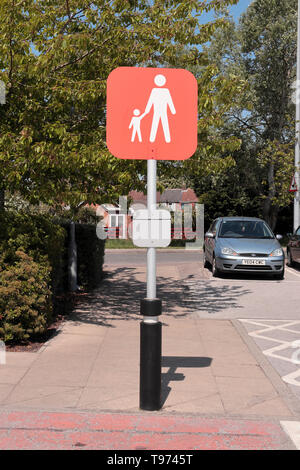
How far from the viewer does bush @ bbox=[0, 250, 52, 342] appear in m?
6.63

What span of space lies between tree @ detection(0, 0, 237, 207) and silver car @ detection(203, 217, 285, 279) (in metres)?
6.32

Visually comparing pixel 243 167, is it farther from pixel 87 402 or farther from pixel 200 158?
pixel 87 402

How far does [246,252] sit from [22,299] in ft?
26.6

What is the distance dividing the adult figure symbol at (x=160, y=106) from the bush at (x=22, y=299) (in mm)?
2910

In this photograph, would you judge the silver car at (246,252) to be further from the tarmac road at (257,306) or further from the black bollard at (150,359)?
the black bollard at (150,359)

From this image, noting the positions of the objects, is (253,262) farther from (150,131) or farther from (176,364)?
(150,131)

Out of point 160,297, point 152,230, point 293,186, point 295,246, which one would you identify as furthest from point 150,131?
point 293,186

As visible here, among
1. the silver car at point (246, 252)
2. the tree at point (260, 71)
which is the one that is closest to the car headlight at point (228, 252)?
the silver car at point (246, 252)

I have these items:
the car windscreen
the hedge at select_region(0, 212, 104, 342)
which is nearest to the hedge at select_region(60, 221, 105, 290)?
the hedge at select_region(0, 212, 104, 342)

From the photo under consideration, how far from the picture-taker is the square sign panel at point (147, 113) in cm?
466

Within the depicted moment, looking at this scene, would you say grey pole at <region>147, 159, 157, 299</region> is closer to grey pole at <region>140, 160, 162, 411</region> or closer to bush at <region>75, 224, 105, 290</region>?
grey pole at <region>140, 160, 162, 411</region>

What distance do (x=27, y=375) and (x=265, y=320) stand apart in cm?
451

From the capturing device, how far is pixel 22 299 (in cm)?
664

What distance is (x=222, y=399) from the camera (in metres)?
4.95
